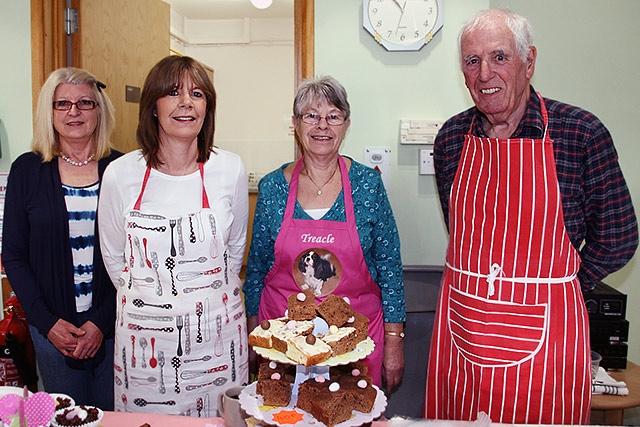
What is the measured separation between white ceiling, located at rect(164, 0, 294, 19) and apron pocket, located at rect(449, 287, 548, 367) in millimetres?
5358

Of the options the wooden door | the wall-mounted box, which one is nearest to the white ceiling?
the wooden door

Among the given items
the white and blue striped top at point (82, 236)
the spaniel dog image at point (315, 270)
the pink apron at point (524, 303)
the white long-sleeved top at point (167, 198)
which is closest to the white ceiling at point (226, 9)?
the white and blue striped top at point (82, 236)

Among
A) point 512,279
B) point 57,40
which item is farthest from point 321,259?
point 57,40

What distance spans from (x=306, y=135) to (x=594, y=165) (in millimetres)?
856

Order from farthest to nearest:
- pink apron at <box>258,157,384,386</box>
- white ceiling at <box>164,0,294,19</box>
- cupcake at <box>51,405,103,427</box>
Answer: white ceiling at <box>164,0,294,19</box> → pink apron at <box>258,157,384,386</box> → cupcake at <box>51,405,103,427</box>

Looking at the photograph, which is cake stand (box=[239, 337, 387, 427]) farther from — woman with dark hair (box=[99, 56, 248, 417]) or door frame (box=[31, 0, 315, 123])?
door frame (box=[31, 0, 315, 123])

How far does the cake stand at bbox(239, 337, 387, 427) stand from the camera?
105cm

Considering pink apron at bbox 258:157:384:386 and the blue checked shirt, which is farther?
A: pink apron at bbox 258:157:384:386

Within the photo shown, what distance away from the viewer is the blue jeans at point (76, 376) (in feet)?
6.34

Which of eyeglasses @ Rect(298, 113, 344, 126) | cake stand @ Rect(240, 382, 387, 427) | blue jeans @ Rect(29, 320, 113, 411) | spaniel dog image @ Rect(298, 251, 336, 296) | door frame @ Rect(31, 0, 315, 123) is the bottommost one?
blue jeans @ Rect(29, 320, 113, 411)

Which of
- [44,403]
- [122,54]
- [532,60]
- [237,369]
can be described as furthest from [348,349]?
[122,54]

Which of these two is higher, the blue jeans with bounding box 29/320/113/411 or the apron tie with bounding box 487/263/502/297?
the apron tie with bounding box 487/263/502/297

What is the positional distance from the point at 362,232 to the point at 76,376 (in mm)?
1149

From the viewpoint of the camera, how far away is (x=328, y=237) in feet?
5.69
